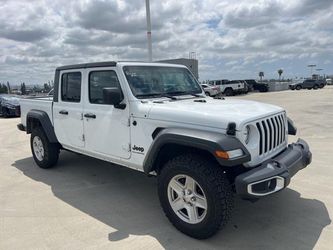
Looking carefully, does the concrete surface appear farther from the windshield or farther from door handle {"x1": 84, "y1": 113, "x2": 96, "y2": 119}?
the windshield

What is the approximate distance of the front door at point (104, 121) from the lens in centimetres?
449

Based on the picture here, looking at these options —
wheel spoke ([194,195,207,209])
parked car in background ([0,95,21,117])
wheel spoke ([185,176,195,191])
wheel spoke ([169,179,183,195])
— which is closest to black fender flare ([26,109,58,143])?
wheel spoke ([169,179,183,195])

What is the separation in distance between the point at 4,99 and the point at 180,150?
1710 cm

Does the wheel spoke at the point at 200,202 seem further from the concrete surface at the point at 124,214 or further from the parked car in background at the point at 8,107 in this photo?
the parked car in background at the point at 8,107

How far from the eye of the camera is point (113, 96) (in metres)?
4.20

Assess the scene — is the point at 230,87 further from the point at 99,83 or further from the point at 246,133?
the point at 246,133

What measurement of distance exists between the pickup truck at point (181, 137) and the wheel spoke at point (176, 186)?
1cm

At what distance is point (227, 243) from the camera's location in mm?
3545

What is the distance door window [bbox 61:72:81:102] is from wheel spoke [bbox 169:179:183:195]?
92.3 inches

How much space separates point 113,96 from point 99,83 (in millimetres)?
860

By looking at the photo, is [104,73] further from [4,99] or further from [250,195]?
[4,99]

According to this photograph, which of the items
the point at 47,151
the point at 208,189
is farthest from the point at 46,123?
the point at 208,189

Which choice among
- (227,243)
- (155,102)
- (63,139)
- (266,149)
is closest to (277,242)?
(227,243)

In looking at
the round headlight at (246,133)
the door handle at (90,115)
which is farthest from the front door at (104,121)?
the round headlight at (246,133)
